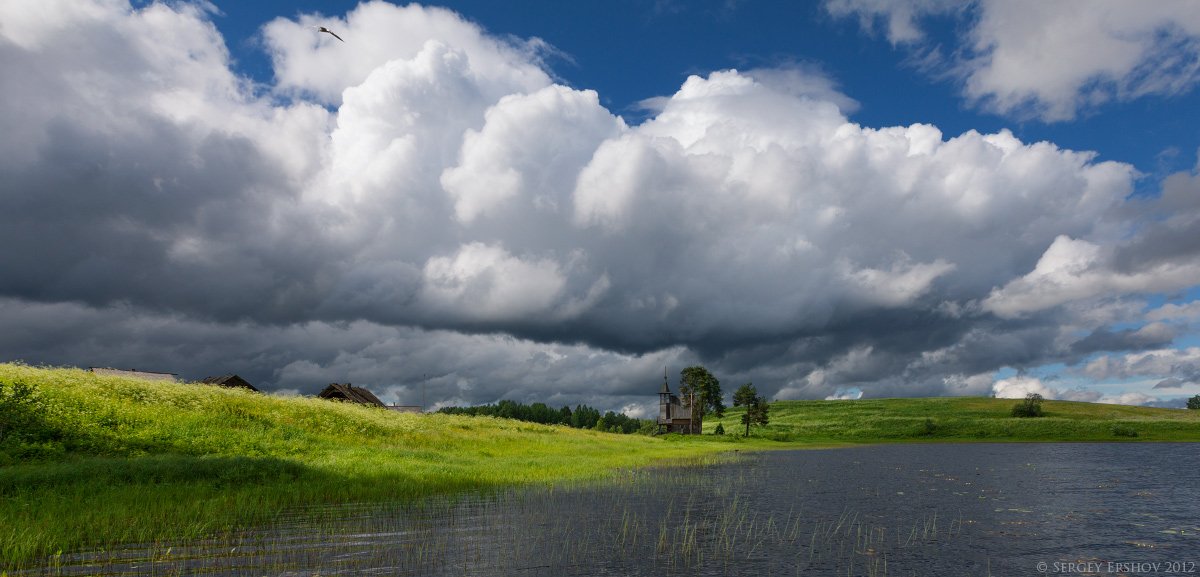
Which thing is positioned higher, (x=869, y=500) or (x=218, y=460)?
(x=218, y=460)

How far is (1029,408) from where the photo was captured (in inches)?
7411

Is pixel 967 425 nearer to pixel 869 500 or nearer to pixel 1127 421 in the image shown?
pixel 1127 421

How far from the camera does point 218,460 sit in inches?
1379

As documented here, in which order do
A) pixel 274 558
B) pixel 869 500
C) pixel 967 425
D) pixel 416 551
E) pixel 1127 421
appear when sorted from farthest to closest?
1. pixel 967 425
2. pixel 1127 421
3. pixel 869 500
4. pixel 416 551
5. pixel 274 558

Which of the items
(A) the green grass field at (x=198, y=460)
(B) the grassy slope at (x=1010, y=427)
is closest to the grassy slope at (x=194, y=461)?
(A) the green grass field at (x=198, y=460)

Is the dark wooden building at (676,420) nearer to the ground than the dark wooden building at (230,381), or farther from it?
nearer to the ground

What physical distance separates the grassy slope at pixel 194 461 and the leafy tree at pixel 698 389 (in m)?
92.7

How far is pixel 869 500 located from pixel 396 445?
36.0m

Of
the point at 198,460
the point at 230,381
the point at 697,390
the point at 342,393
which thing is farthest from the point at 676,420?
the point at 198,460

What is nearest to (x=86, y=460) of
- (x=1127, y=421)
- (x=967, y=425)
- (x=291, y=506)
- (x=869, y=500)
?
(x=291, y=506)

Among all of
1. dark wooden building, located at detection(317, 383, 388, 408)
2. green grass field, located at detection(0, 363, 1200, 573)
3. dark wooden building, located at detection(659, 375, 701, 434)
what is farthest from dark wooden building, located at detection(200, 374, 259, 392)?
dark wooden building, located at detection(659, 375, 701, 434)

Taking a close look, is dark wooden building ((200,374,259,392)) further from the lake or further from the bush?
the bush

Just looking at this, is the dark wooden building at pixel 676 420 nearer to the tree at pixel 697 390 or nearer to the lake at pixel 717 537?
the tree at pixel 697 390

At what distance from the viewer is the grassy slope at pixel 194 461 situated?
23.6 m
